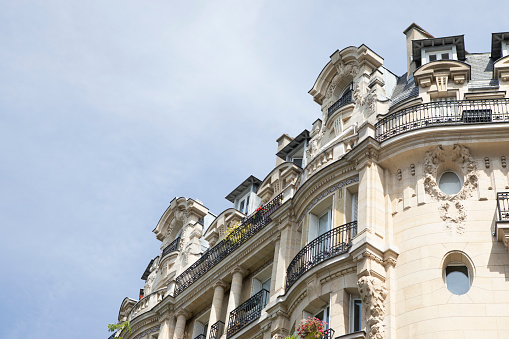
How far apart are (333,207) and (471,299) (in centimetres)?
532

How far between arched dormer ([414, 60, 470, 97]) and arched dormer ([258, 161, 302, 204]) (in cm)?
526

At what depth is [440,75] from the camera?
25.5 meters

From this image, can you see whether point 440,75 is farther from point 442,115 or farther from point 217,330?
point 217,330

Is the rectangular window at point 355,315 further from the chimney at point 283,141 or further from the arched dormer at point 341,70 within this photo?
the chimney at point 283,141

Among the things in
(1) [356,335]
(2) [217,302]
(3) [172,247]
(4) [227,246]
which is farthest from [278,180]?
(1) [356,335]

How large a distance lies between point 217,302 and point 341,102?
25.9 feet

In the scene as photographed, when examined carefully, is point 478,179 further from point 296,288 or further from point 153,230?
point 153,230

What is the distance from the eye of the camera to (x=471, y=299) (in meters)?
19.3

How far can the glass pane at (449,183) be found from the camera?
72.4 feet

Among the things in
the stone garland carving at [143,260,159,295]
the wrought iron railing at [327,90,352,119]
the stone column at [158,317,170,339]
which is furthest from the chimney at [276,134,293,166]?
the stone column at [158,317,170,339]

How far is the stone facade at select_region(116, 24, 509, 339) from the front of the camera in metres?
19.9

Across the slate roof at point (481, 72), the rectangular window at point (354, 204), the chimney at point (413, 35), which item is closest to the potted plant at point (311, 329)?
the rectangular window at point (354, 204)

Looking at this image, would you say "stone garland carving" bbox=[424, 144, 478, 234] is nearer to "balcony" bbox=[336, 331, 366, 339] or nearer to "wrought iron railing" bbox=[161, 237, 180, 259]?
"balcony" bbox=[336, 331, 366, 339]

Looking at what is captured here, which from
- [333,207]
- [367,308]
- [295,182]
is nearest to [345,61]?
[295,182]
